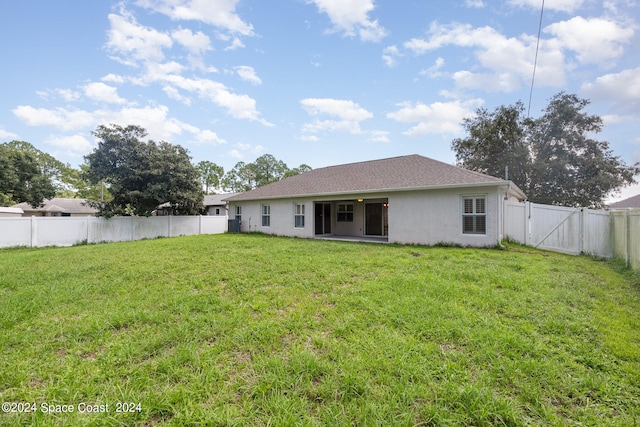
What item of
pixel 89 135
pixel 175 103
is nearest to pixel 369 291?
pixel 175 103

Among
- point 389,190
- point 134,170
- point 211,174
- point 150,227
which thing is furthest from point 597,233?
point 211,174

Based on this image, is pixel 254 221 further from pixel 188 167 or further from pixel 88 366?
pixel 88 366

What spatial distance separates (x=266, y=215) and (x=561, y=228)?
13433 mm

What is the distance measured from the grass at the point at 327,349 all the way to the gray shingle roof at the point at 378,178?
521 centimetres

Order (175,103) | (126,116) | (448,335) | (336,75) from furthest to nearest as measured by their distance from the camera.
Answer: (126,116), (175,103), (336,75), (448,335)

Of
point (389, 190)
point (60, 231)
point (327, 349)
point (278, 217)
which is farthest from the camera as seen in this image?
point (278, 217)

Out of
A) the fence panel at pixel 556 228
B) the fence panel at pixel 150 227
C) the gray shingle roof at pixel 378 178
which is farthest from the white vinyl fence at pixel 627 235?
the fence panel at pixel 150 227

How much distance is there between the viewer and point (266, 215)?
15.9 meters

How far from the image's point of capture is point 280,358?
2.76 m

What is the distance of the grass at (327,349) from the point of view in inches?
81.8

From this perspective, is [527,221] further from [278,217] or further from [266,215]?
[266,215]

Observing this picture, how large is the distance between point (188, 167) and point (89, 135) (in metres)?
5.01

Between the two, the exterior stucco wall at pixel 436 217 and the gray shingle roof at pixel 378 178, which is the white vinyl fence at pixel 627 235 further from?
the gray shingle roof at pixel 378 178

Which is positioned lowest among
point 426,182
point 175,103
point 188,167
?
point 426,182
